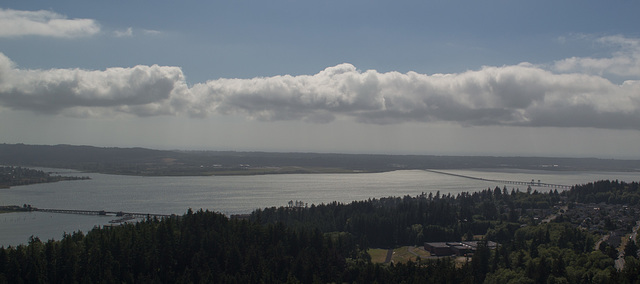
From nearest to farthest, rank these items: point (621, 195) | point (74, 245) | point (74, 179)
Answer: point (74, 245), point (621, 195), point (74, 179)

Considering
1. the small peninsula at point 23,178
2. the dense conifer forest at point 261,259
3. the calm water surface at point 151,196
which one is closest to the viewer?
the dense conifer forest at point 261,259

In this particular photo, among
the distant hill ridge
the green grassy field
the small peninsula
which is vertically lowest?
the green grassy field

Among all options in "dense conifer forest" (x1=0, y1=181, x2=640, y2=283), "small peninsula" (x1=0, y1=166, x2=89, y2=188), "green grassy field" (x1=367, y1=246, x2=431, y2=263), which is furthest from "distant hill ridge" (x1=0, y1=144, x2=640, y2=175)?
"dense conifer forest" (x1=0, y1=181, x2=640, y2=283)

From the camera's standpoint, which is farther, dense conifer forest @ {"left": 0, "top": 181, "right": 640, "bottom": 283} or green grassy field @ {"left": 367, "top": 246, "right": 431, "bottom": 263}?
green grassy field @ {"left": 367, "top": 246, "right": 431, "bottom": 263}

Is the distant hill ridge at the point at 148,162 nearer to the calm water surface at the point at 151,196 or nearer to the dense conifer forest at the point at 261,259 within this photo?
the calm water surface at the point at 151,196

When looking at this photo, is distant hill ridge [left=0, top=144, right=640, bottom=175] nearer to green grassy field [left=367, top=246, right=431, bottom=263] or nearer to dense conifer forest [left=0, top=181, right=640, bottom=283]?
green grassy field [left=367, top=246, right=431, bottom=263]

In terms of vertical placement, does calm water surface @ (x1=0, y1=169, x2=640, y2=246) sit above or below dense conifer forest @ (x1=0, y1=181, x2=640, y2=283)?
below

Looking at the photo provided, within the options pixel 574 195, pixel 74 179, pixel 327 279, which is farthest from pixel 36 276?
pixel 74 179

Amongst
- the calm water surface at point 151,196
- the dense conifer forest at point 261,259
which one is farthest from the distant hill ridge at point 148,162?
the dense conifer forest at point 261,259

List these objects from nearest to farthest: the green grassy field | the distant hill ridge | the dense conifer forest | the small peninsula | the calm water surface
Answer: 1. the dense conifer forest
2. the green grassy field
3. the calm water surface
4. the small peninsula
5. the distant hill ridge

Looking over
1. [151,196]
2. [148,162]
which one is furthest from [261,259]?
[148,162]

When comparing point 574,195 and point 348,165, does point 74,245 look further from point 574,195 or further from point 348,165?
point 348,165
